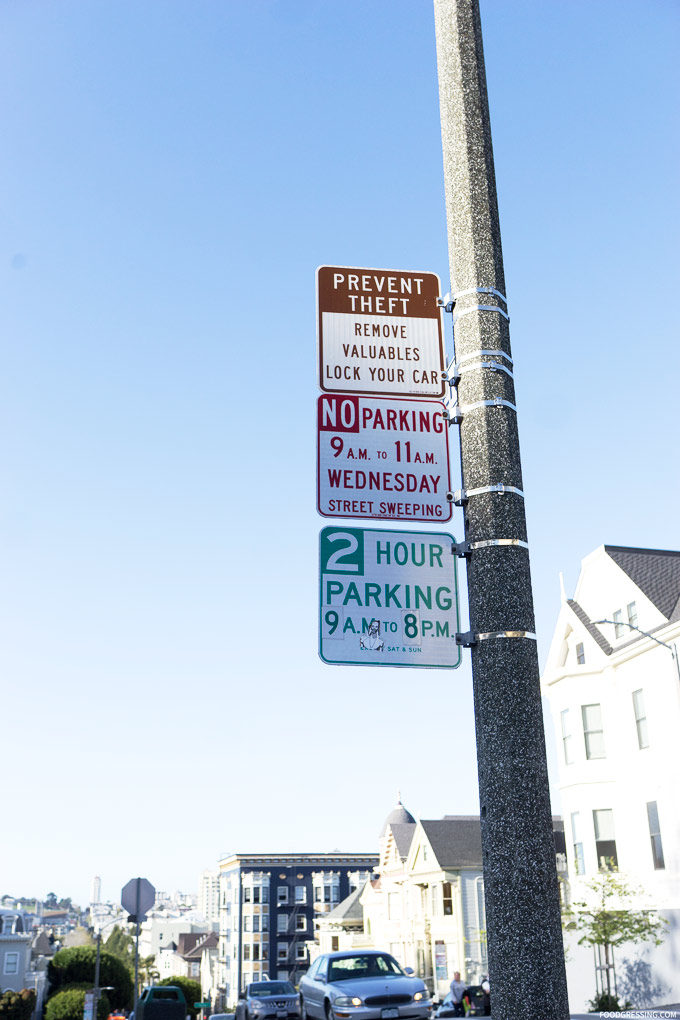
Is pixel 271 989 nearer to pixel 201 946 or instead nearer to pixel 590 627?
pixel 590 627

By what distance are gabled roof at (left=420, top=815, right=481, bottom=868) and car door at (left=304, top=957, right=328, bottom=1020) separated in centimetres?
4282

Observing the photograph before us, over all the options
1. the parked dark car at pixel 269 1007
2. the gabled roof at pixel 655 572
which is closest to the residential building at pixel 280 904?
the gabled roof at pixel 655 572

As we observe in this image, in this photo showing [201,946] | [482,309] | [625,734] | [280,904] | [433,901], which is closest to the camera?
[482,309]

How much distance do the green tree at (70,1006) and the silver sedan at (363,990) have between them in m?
61.9

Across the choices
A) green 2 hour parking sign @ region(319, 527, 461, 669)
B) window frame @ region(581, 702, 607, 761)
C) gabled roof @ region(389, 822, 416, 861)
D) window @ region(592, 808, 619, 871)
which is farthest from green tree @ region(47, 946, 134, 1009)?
green 2 hour parking sign @ region(319, 527, 461, 669)

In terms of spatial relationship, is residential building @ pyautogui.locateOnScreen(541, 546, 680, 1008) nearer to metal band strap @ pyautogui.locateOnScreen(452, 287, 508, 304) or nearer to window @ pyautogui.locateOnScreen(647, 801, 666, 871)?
window @ pyautogui.locateOnScreen(647, 801, 666, 871)

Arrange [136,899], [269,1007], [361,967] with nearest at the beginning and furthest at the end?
[361,967] → [269,1007] → [136,899]

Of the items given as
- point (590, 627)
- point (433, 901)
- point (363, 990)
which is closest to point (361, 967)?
point (363, 990)

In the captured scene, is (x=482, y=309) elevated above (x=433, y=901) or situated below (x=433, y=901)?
above

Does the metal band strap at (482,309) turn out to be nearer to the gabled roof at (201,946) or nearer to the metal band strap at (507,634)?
the metal band strap at (507,634)

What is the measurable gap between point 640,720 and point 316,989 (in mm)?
20553

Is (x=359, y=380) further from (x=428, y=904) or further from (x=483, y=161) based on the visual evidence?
(x=428, y=904)

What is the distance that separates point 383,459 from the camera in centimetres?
483

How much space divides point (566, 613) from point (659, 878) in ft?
33.9
